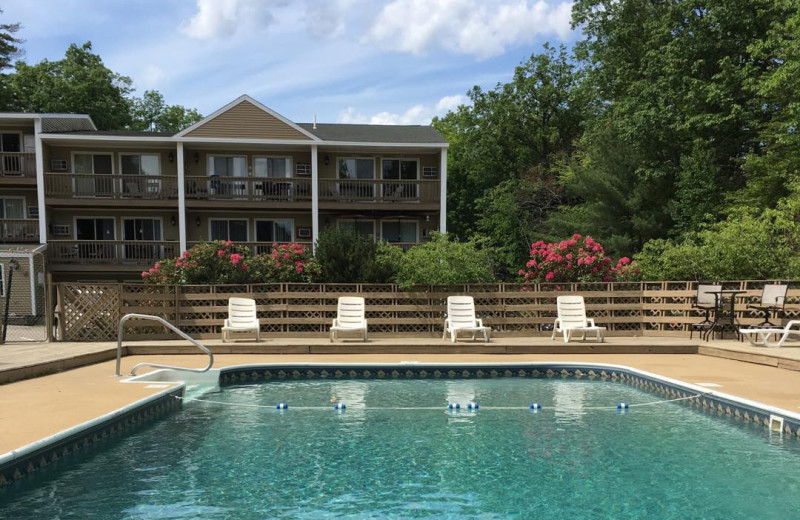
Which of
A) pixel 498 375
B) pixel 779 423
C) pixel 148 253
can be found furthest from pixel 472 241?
pixel 148 253

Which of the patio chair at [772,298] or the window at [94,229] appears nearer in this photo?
the patio chair at [772,298]

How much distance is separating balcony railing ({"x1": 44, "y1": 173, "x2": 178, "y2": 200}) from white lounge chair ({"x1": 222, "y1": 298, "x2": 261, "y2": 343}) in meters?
10.8

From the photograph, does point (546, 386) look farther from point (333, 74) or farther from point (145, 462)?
point (333, 74)

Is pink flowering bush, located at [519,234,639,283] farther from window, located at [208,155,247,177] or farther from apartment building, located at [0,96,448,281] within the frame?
window, located at [208,155,247,177]

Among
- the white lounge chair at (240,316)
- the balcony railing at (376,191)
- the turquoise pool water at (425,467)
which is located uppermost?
the balcony railing at (376,191)

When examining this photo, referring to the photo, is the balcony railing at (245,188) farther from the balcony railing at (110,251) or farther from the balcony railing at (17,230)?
the balcony railing at (17,230)

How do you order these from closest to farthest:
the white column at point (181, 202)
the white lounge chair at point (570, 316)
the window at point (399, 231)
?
the white lounge chair at point (570, 316) < the white column at point (181, 202) < the window at point (399, 231)

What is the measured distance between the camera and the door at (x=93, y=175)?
20578 mm

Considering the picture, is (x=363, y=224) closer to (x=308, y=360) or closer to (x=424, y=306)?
(x=424, y=306)

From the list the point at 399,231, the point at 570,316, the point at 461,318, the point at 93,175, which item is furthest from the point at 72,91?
the point at 570,316

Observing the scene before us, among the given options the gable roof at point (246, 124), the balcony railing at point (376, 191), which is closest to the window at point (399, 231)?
the balcony railing at point (376, 191)

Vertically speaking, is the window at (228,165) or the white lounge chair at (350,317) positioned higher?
the window at (228,165)

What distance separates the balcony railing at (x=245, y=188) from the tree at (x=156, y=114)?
72.6ft

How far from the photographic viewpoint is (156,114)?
42.3 m
